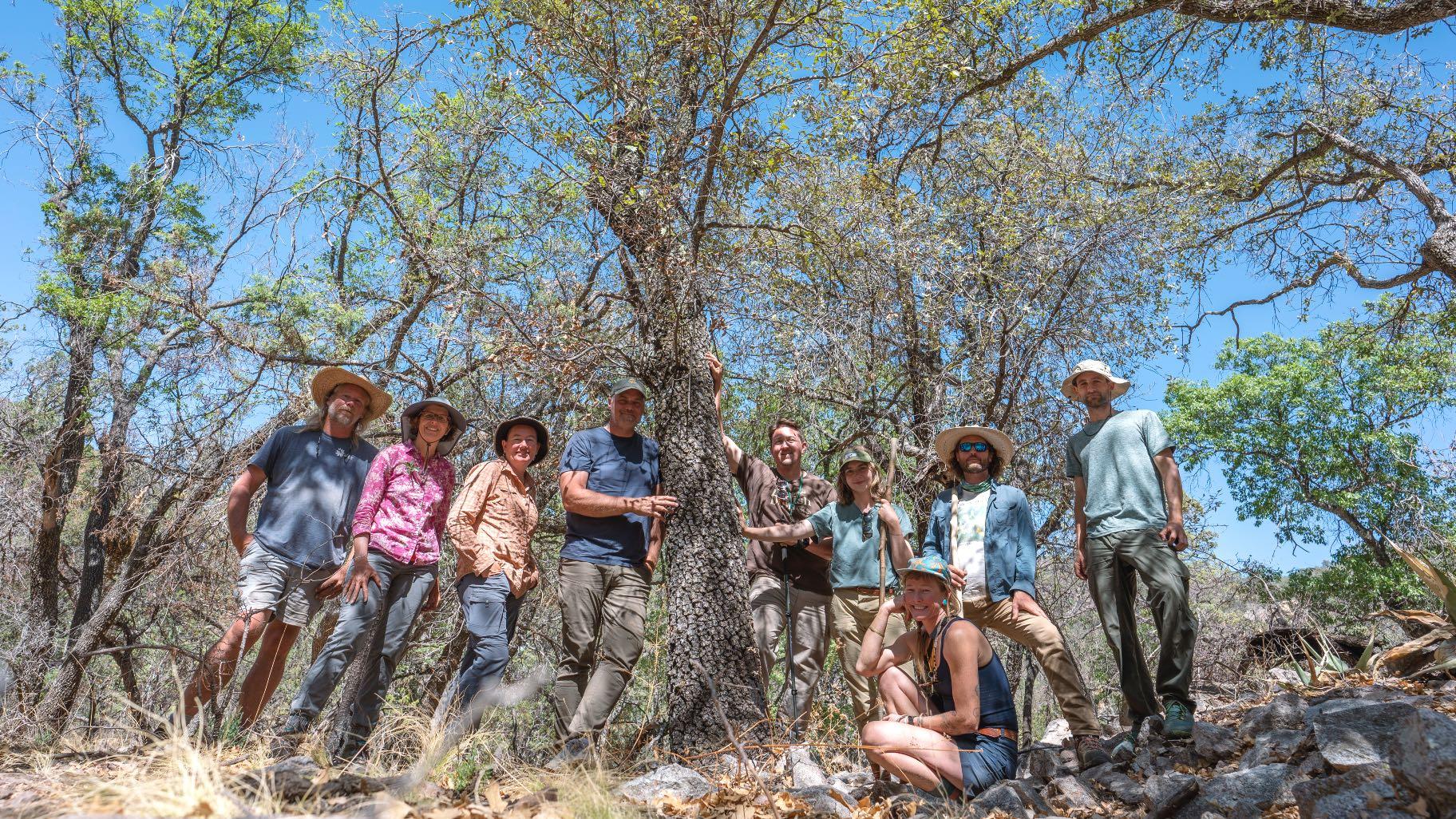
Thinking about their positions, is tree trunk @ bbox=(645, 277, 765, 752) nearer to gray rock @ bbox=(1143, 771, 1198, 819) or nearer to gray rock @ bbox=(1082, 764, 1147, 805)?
gray rock @ bbox=(1082, 764, 1147, 805)

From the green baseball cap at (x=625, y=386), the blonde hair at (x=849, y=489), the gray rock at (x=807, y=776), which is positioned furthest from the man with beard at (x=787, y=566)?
the gray rock at (x=807, y=776)

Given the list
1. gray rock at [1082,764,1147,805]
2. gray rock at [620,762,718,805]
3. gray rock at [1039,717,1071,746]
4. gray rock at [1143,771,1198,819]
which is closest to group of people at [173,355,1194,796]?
gray rock at [1082,764,1147,805]

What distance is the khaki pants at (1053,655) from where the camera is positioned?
14.5 ft

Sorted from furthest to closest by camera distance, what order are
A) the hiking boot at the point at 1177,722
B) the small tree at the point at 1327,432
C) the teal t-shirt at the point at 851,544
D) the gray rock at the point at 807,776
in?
the small tree at the point at 1327,432
the teal t-shirt at the point at 851,544
the hiking boot at the point at 1177,722
the gray rock at the point at 807,776

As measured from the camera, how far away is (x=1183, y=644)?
4.21 meters

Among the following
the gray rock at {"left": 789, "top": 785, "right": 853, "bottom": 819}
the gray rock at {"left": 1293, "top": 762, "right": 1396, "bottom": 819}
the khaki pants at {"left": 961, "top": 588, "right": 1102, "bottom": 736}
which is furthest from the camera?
the khaki pants at {"left": 961, "top": 588, "right": 1102, "bottom": 736}

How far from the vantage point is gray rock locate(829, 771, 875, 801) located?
12.5ft

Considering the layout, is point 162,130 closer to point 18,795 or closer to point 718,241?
point 718,241

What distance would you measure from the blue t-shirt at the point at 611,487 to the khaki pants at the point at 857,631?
135 centimetres

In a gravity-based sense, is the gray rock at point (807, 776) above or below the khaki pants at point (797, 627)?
below

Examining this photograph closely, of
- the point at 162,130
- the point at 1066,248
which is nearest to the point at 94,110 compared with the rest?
the point at 162,130

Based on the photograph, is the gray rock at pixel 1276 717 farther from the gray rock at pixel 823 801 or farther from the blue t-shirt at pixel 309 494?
the blue t-shirt at pixel 309 494

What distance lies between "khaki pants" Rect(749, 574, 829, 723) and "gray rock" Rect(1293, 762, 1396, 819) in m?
2.89

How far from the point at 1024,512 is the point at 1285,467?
15888 mm
